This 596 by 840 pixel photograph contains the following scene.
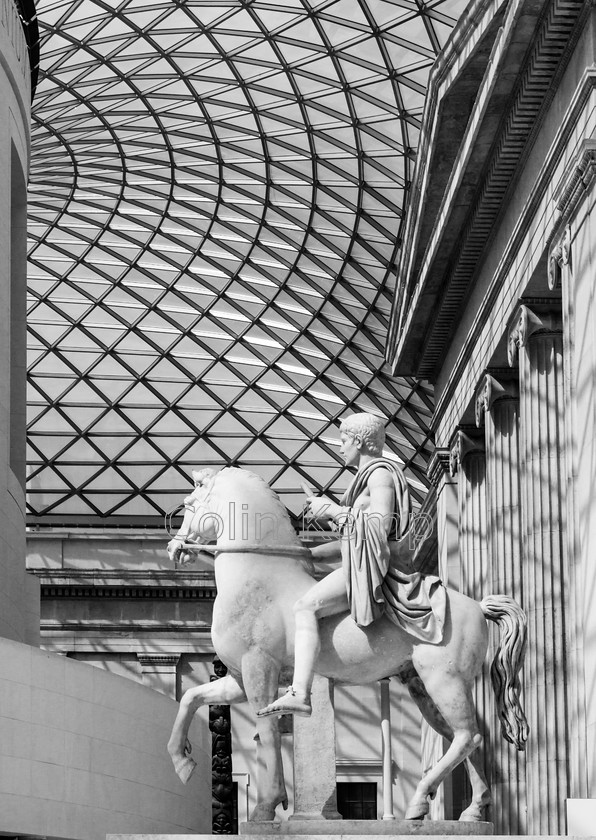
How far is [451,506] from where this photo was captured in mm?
41562

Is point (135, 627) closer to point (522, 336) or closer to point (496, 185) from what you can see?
point (496, 185)

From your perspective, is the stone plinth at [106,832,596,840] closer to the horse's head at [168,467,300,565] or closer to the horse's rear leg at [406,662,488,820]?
the horse's rear leg at [406,662,488,820]

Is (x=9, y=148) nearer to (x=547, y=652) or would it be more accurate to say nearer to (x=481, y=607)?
(x=547, y=652)

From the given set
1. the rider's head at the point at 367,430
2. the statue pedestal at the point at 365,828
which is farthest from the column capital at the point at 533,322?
the statue pedestal at the point at 365,828

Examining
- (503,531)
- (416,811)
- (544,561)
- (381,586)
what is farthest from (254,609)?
(503,531)

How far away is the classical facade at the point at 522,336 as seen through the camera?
931 inches

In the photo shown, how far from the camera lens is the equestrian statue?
1400 cm

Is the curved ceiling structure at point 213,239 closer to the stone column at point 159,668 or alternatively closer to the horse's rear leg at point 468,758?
the stone column at point 159,668

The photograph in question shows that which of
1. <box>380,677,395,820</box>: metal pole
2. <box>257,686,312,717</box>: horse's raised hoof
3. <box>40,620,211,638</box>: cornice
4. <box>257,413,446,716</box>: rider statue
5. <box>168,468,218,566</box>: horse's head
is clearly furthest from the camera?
<box>40,620,211,638</box>: cornice

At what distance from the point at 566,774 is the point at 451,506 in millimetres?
13669

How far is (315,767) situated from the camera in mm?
13938

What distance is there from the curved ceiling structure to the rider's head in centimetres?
2872

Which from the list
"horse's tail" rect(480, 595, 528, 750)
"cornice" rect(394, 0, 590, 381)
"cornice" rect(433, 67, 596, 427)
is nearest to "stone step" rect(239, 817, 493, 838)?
"horse's tail" rect(480, 595, 528, 750)

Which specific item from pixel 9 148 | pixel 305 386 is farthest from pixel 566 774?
pixel 305 386
